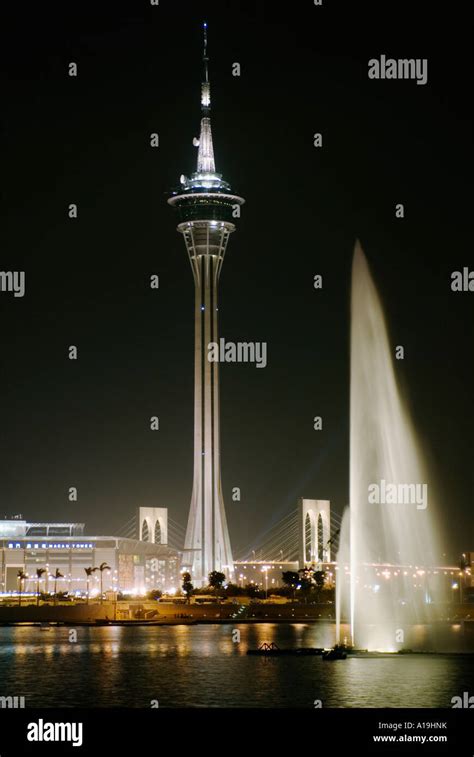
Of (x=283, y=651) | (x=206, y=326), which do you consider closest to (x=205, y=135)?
(x=206, y=326)

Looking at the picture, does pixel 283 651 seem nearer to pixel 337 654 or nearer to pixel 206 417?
pixel 337 654

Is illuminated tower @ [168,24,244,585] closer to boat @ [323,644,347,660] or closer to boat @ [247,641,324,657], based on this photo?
boat @ [247,641,324,657]

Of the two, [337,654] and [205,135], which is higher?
[205,135]

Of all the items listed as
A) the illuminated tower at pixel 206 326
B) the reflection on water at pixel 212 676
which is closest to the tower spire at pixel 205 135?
the illuminated tower at pixel 206 326

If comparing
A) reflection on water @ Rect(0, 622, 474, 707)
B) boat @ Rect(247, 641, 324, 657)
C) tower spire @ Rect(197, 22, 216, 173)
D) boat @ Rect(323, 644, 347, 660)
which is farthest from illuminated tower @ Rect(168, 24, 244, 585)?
boat @ Rect(323, 644, 347, 660)

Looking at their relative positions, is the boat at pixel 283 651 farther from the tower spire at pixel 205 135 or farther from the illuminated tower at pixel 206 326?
the tower spire at pixel 205 135

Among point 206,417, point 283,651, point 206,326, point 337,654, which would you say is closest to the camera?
point 337,654
